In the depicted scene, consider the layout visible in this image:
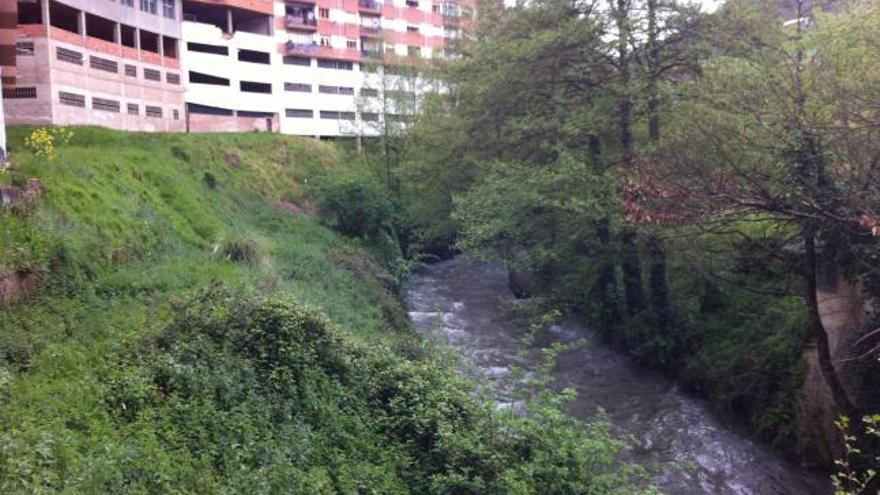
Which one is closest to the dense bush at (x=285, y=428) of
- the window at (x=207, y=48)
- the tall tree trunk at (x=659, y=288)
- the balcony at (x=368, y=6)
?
the tall tree trunk at (x=659, y=288)

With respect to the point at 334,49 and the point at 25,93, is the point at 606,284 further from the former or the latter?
the point at 334,49

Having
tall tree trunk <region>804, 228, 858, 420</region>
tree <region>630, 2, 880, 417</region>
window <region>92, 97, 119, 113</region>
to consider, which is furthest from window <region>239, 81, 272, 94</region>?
tall tree trunk <region>804, 228, 858, 420</region>

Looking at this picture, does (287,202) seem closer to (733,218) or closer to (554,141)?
(554,141)

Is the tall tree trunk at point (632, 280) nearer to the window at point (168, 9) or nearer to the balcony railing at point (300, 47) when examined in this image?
the window at point (168, 9)

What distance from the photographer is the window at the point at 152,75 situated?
3378 cm

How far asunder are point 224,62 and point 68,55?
15.1 m

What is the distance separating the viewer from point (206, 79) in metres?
41.9

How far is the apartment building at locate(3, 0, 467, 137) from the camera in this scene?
27.2 metres

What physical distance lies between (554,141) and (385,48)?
2702 cm

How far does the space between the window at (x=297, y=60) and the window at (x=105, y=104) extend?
688 inches

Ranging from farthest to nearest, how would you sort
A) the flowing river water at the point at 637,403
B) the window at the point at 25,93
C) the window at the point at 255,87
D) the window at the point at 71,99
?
1. the window at the point at 255,87
2. the window at the point at 71,99
3. the window at the point at 25,93
4. the flowing river water at the point at 637,403

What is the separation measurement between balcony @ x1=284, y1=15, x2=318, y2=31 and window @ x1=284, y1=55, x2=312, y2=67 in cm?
190

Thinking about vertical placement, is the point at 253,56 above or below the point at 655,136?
above

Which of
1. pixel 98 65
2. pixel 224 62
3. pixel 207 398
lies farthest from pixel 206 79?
pixel 207 398
